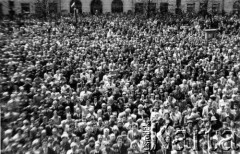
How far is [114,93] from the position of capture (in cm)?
1407

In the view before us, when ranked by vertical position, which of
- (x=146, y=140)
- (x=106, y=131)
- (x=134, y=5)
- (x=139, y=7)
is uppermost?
(x=134, y=5)

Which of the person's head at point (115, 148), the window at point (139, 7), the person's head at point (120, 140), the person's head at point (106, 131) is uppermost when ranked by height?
the window at point (139, 7)

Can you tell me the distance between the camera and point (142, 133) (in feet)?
34.9

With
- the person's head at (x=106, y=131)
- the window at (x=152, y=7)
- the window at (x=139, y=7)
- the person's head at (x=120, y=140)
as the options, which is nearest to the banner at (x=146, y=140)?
the person's head at (x=120, y=140)

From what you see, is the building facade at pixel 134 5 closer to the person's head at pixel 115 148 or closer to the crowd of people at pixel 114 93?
the crowd of people at pixel 114 93

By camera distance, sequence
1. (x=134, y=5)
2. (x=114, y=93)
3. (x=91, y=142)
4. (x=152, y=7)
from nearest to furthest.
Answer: (x=91, y=142)
(x=114, y=93)
(x=152, y=7)
(x=134, y=5)

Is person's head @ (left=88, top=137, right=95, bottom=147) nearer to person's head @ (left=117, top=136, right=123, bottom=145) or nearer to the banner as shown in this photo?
person's head @ (left=117, top=136, right=123, bottom=145)

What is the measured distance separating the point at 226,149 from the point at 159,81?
6205 mm

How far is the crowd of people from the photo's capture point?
9414 millimetres

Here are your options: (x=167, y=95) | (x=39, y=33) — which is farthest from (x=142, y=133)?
(x=39, y=33)

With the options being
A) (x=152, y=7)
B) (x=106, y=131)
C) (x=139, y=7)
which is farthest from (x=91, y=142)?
(x=152, y=7)

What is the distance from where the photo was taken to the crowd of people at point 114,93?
9.41 metres

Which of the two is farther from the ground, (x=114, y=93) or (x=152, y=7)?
(x=152, y=7)

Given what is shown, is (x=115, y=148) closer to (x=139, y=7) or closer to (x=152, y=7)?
(x=139, y=7)
